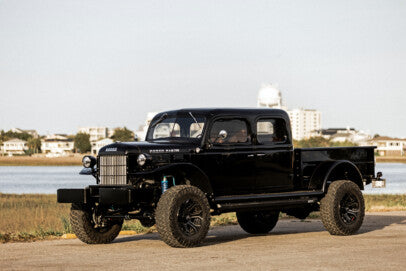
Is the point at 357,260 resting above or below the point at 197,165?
below

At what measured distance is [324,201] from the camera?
15.9 metres

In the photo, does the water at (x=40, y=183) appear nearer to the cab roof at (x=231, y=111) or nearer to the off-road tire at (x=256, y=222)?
the off-road tire at (x=256, y=222)

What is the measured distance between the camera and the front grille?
1392cm

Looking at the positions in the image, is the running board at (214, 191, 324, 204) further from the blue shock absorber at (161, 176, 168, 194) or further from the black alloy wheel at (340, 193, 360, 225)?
the blue shock absorber at (161, 176, 168, 194)

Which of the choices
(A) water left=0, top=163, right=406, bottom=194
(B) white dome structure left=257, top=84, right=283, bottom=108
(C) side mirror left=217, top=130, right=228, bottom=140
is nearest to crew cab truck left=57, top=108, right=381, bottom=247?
(C) side mirror left=217, top=130, right=228, bottom=140

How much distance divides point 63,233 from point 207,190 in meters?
4.12

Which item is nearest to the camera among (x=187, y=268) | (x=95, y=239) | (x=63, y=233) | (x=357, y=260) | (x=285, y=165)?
(x=187, y=268)

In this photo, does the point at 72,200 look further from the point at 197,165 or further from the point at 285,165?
the point at 285,165

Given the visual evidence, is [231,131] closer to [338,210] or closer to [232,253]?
[338,210]

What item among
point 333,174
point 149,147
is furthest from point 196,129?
point 333,174

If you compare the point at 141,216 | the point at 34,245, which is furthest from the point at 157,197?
the point at 34,245

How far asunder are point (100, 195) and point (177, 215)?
131cm

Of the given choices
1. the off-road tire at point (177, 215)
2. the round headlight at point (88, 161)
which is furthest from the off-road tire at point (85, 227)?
the off-road tire at point (177, 215)

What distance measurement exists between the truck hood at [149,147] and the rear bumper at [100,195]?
634 millimetres
